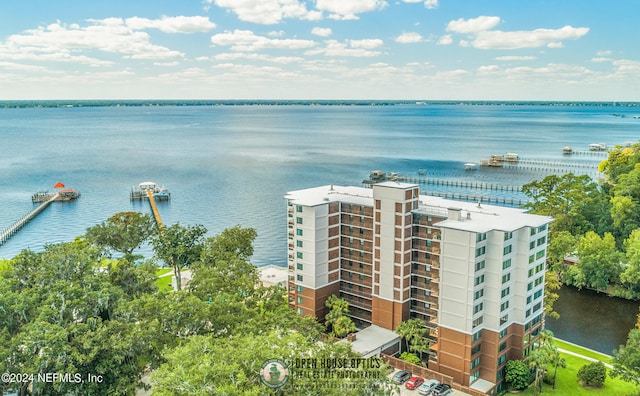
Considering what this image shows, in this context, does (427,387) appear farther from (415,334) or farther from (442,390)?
(415,334)

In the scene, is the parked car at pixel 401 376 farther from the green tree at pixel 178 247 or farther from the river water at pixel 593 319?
the green tree at pixel 178 247

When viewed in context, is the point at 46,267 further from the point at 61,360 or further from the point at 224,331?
the point at 224,331

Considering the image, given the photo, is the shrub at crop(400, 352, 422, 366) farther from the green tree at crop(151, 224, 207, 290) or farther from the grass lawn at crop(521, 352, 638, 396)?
the green tree at crop(151, 224, 207, 290)

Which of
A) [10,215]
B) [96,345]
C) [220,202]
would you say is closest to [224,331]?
[96,345]

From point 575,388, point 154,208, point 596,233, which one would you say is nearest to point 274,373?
point 575,388

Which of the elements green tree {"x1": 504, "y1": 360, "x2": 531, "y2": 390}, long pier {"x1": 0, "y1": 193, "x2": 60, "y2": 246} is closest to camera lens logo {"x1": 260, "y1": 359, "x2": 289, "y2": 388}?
green tree {"x1": 504, "y1": 360, "x2": 531, "y2": 390}

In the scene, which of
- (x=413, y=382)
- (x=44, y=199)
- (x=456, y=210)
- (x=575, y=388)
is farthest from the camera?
(x=44, y=199)
